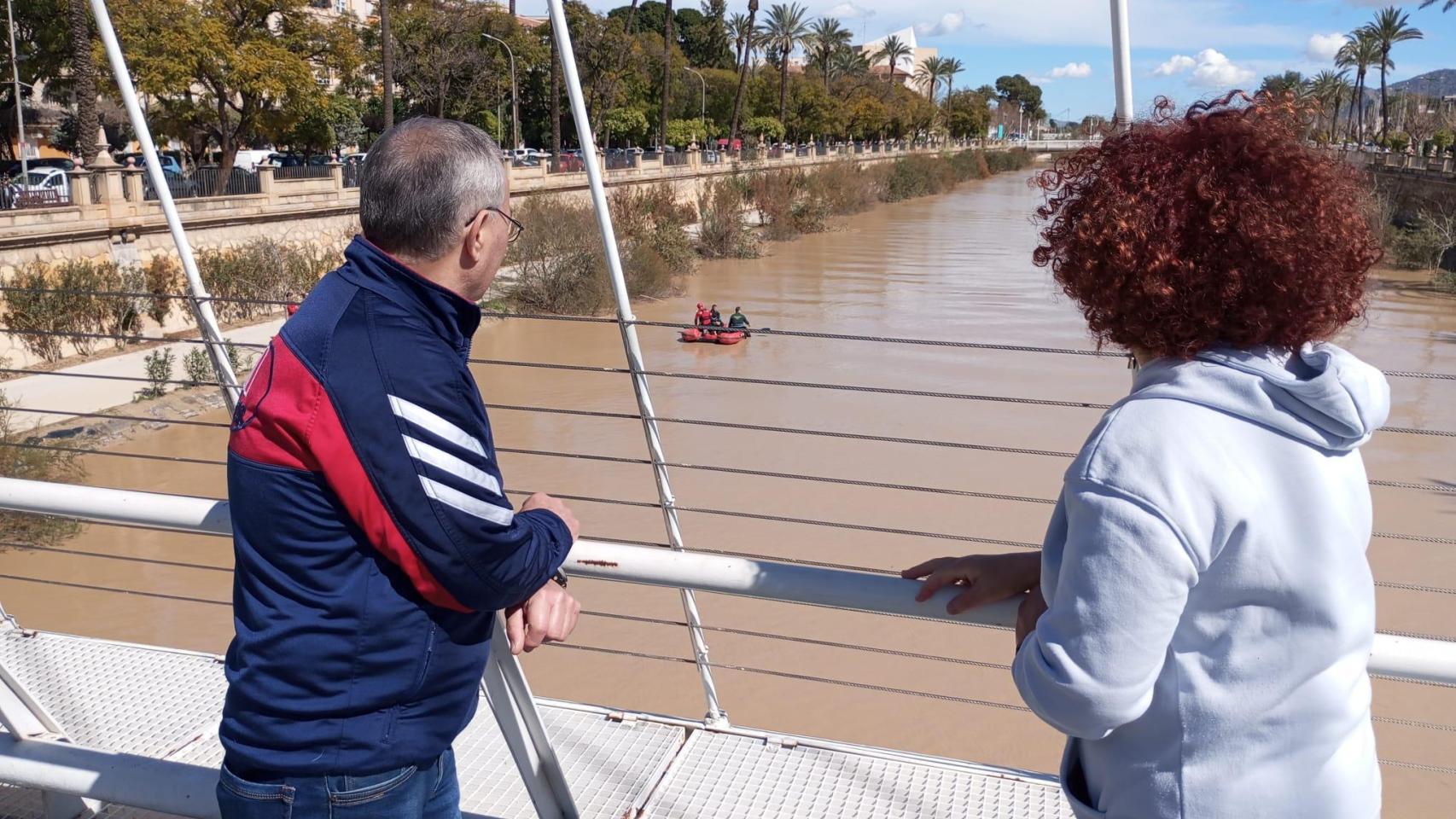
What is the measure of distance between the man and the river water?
0.76 metres

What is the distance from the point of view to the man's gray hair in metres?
1.38

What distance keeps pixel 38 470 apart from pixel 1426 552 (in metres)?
11.7

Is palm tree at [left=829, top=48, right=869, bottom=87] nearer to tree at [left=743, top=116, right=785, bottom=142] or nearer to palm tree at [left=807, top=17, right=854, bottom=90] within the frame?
palm tree at [left=807, top=17, right=854, bottom=90]

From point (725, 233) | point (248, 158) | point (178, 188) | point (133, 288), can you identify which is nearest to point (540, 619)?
point (133, 288)

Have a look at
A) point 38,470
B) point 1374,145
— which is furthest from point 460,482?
point 1374,145

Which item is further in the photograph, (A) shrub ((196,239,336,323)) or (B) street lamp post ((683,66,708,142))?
(B) street lamp post ((683,66,708,142))

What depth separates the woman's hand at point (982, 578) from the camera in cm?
141

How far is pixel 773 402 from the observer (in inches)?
609

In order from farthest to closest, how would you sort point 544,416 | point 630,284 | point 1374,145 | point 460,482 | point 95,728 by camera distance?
point 1374,145
point 630,284
point 544,416
point 95,728
point 460,482

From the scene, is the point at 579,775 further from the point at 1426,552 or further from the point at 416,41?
the point at 416,41

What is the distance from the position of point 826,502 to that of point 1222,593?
10.3 m

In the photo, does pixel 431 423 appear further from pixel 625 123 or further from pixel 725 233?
pixel 625 123

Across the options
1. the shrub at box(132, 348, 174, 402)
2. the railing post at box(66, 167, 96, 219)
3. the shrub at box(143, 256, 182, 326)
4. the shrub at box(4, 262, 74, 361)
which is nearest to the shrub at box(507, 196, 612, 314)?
the shrub at box(143, 256, 182, 326)

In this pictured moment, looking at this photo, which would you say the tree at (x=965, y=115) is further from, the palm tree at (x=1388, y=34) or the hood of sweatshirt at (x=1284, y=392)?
the hood of sweatshirt at (x=1284, y=392)
